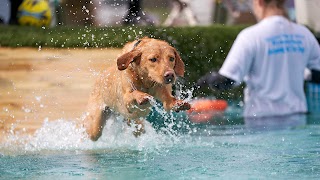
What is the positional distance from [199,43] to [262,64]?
2.27m

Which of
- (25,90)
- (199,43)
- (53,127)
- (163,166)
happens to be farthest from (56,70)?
(163,166)

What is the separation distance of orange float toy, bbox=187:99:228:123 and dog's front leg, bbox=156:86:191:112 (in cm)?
258

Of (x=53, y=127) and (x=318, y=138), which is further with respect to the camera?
(x=53, y=127)

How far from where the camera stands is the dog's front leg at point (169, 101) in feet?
16.2

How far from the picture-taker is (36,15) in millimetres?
9875

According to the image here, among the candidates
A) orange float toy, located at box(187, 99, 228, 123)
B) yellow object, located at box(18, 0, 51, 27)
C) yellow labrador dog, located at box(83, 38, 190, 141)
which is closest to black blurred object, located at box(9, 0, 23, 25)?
yellow object, located at box(18, 0, 51, 27)

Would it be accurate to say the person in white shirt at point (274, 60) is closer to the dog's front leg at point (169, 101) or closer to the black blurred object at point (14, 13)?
the dog's front leg at point (169, 101)

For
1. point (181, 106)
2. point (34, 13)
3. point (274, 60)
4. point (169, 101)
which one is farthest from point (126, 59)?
point (34, 13)

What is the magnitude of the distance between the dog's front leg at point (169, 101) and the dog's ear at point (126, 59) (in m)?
0.25

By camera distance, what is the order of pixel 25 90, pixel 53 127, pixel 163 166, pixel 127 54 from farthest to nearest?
pixel 25 90, pixel 53 127, pixel 127 54, pixel 163 166

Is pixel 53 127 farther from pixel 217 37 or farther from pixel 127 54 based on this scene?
pixel 217 37

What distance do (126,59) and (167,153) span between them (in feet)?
2.26

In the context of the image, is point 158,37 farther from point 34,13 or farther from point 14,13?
point 14,13

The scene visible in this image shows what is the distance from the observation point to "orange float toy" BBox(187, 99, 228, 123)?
809 centimetres
